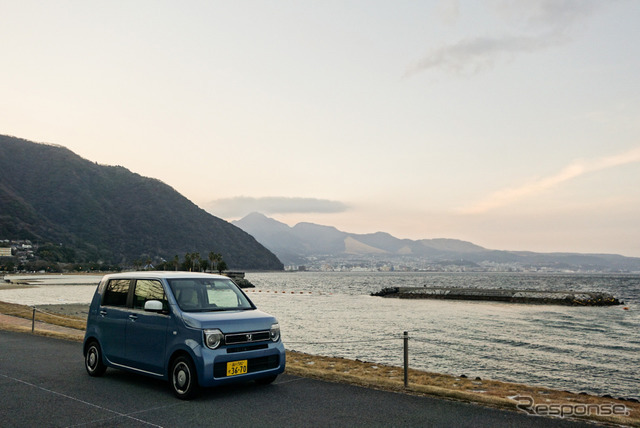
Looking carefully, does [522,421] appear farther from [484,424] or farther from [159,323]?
[159,323]

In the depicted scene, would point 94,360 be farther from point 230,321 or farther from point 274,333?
point 274,333

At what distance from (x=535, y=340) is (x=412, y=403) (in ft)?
93.6

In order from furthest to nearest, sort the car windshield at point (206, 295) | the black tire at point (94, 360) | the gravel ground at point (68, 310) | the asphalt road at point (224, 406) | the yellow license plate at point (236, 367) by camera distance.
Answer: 1. the gravel ground at point (68, 310)
2. the black tire at point (94, 360)
3. the car windshield at point (206, 295)
4. the yellow license plate at point (236, 367)
5. the asphalt road at point (224, 406)

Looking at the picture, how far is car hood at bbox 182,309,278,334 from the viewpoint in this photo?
344 inches

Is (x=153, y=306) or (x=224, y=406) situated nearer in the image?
(x=224, y=406)

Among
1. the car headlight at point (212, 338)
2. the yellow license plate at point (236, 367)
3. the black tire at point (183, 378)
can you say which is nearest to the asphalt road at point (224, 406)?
the black tire at point (183, 378)

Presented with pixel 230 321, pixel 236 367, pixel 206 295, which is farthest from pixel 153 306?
pixel 236 367

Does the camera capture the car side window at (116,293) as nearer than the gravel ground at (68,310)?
Yes

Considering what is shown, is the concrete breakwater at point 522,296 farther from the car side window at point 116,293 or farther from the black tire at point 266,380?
the car side window at point 116,293

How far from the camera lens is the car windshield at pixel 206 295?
9461 millimetres

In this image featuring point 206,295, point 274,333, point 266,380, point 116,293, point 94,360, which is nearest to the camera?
point 274,333

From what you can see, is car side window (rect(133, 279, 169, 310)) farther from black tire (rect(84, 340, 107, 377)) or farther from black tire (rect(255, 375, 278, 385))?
black tire (rect(255, 375, 278, 385))

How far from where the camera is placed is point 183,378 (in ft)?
29.0

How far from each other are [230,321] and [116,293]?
3.51m
